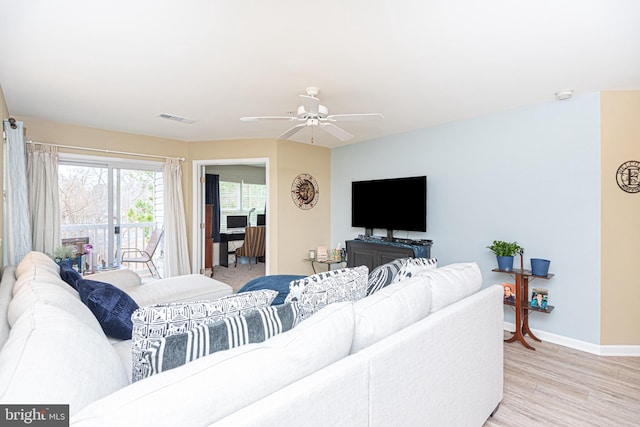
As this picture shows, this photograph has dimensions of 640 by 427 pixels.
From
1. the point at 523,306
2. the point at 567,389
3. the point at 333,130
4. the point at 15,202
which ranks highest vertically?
the point at 333,130

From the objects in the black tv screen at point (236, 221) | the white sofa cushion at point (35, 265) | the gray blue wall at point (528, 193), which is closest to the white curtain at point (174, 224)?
the white sofa cushion at point (35, 265)

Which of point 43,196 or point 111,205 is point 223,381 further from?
point 111,205

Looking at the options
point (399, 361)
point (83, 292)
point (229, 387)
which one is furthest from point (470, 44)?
point (83, 292)

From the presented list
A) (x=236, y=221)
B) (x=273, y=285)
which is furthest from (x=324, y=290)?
(x=236, y=221)

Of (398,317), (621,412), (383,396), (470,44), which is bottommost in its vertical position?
(621,412)

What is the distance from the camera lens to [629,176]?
3023 millimetres

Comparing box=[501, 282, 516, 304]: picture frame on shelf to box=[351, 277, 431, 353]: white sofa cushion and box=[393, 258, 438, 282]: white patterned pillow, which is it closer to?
box=[393, 258, 438, 282]: white patterned pillow

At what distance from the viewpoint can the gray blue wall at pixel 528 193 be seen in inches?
124

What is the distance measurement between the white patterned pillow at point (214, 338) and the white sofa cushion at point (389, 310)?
0.28 m

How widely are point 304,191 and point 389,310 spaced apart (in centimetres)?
406

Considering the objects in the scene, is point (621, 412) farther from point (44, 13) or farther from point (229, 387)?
point (44, 13)

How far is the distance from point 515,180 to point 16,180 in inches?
198

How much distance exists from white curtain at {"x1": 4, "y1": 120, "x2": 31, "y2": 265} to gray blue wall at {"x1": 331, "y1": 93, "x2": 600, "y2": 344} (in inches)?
163

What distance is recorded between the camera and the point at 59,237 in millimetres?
4090
